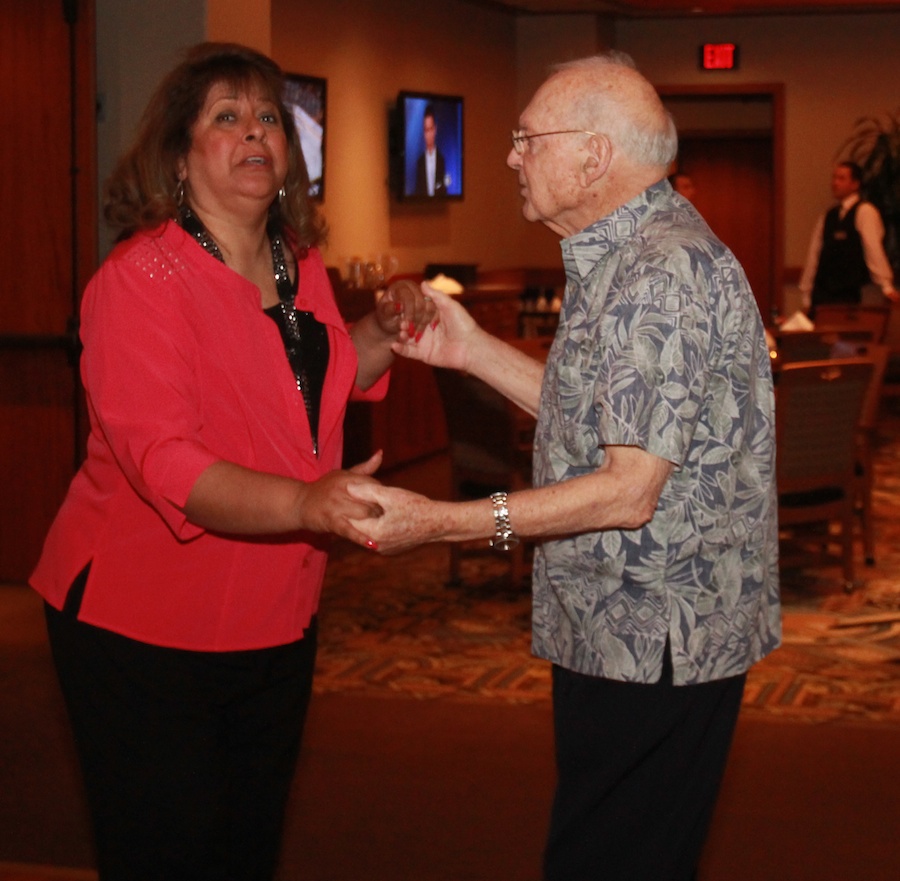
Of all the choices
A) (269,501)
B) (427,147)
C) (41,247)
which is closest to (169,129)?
(269,501)

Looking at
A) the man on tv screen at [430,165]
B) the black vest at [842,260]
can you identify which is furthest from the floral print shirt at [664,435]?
the black vest at [842,260]

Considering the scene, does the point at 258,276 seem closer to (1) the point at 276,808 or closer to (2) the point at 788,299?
(1) the point at 276,808

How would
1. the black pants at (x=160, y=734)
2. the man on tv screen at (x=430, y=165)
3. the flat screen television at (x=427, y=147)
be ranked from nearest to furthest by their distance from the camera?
the black pants at (x=160, y=734), the flat screen television at (x=427, y=147), the man on tv screen at (x=430, y=165)

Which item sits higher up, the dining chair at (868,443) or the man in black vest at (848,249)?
the man in black vest at (848,249)

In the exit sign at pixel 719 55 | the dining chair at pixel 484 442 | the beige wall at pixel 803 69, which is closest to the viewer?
the dining chair at pixel 484 442

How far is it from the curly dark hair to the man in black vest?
10.0m

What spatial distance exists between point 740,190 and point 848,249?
5.40m

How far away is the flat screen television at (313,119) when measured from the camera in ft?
30.0

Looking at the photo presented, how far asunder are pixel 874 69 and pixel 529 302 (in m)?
4.79

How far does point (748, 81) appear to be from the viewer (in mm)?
14594

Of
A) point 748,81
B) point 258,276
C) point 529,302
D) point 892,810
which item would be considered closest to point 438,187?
point 529,302

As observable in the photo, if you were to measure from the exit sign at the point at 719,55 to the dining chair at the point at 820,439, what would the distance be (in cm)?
870

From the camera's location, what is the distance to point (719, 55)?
14.5 m

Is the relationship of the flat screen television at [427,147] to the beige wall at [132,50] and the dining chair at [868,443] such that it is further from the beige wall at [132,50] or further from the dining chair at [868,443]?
the beige wall at [132,50]
